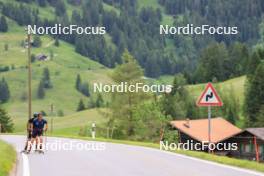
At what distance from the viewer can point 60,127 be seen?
17000 centimetres

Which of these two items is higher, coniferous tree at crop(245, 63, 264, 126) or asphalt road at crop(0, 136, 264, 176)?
coniferous tree at crop(245, 63, 264, 126)

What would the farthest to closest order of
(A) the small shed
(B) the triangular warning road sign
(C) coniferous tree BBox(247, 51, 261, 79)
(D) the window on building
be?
(C) coniferous tree BBox(247, 51, 261, 79), (D) the window on building, (A) the small shed, (B) the triangular warning road sign

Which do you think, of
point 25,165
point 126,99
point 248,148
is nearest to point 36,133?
point 25,165

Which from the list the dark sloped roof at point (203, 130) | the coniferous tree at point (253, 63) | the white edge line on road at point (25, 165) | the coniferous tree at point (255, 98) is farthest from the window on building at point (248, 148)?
the white edge line on road at point (25, 165)

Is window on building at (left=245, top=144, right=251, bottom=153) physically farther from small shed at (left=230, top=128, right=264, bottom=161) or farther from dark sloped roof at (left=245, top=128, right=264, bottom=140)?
dark sloped roof at (left=245, top=128, right=264, bottom=140)

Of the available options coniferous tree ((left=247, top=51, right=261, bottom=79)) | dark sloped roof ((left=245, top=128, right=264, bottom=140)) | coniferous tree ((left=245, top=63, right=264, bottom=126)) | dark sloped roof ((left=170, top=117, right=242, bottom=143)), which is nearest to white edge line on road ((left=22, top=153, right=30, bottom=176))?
dark sloped roof ((left=245, top=128, right=264, bottom=140))

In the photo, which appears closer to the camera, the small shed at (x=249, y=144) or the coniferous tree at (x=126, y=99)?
the small shed at (x=249, y=144)

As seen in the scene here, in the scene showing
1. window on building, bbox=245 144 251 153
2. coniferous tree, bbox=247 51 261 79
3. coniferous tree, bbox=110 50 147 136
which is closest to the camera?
coniferous tree, bbox=110 50 147 136

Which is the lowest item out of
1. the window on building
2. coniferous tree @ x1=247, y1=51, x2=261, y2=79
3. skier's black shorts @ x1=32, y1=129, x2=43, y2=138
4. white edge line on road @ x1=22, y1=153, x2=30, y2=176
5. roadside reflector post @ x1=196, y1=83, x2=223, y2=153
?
the window on building

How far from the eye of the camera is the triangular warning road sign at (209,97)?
18.7m

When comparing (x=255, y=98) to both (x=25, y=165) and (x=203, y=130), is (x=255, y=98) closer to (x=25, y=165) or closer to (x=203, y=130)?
(x=203, y=130)

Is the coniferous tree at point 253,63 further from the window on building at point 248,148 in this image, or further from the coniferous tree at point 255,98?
the window on building at point 248,148

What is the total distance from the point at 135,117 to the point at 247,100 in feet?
148

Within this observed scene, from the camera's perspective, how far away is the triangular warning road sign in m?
18.7
